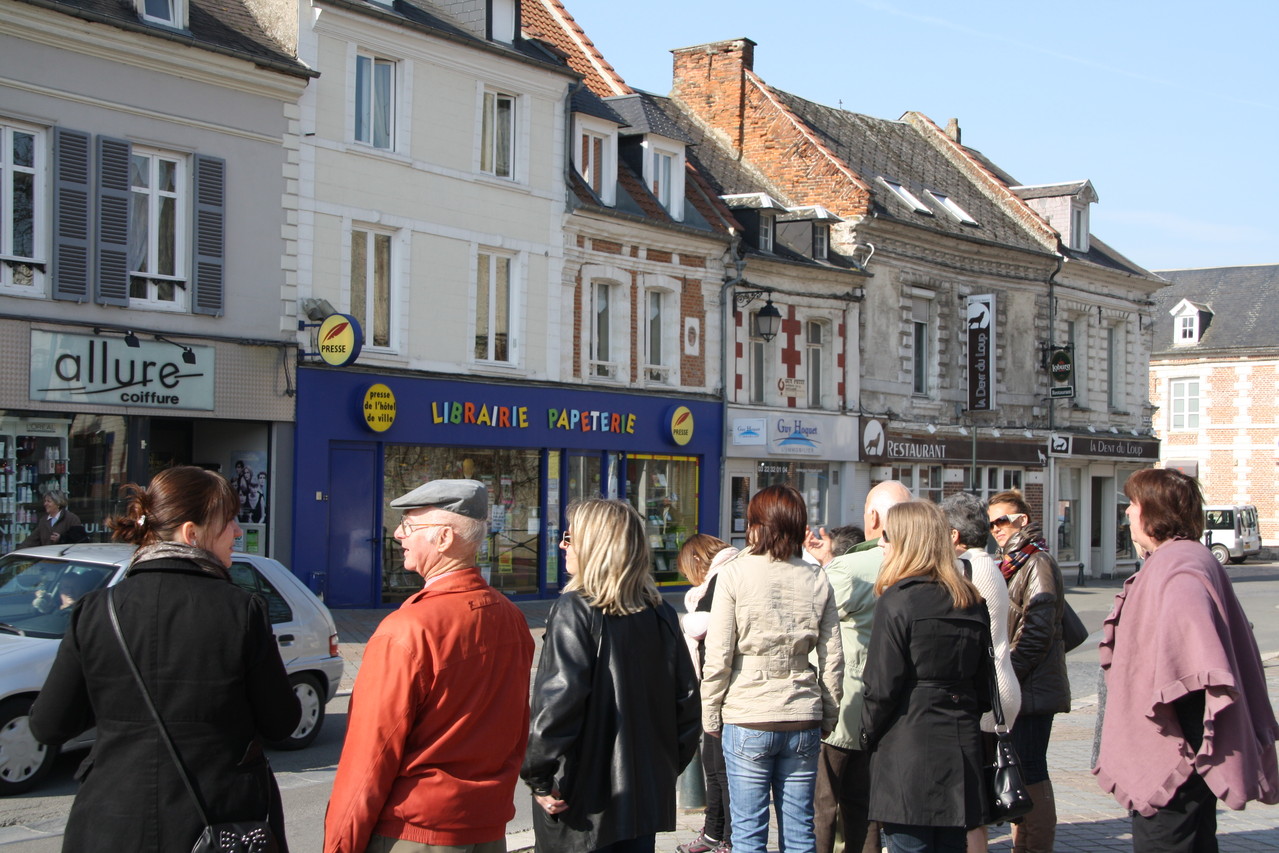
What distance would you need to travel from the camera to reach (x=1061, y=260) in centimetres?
3222

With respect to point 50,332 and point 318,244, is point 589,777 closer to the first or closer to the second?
point 50,332

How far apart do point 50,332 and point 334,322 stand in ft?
11.5

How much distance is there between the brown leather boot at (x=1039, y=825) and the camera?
6.05m

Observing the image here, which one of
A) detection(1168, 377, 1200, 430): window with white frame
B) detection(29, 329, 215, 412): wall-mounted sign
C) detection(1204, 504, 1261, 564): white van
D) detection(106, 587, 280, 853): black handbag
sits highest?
detection(1168, 377, 1200, 430): window with white frame

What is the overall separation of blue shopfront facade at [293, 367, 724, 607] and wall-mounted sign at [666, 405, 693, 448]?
30 mm

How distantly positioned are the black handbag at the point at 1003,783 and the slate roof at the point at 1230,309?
160 feet

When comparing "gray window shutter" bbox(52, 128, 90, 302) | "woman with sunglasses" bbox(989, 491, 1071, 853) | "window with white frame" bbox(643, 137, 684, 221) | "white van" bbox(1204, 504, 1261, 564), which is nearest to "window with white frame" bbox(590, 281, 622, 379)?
"window with white frame" bbox(643, 137, 684, 221)

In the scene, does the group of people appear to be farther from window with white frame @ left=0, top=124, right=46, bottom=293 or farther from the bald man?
window with white frame @ left=0, top=124, right=46, bottom=293

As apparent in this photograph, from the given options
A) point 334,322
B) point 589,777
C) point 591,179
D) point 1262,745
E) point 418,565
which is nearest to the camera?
point 418,565

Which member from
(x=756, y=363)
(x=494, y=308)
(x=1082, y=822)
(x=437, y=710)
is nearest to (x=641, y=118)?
(x=756, y=363)

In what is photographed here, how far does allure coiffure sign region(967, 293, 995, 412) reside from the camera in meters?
29.8

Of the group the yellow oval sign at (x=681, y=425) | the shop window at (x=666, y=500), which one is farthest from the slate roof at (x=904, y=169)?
the shop window at (x=666, y=500)

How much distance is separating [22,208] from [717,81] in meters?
18.4

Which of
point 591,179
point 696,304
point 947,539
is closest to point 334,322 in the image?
point 591,179
